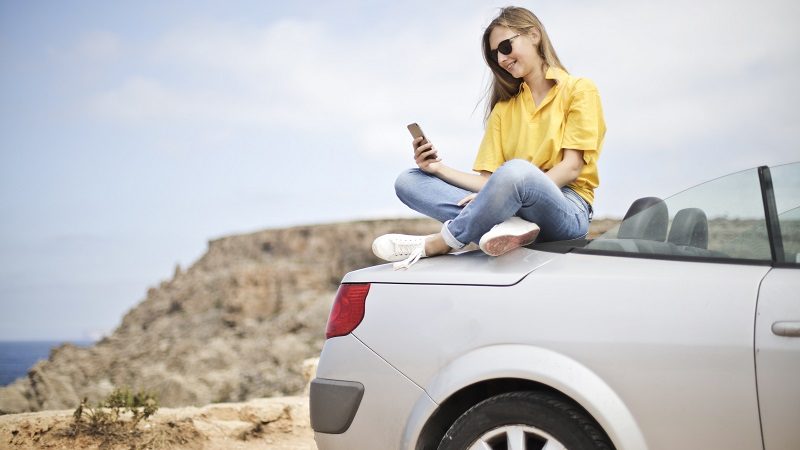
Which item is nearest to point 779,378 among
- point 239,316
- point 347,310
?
point 347,310

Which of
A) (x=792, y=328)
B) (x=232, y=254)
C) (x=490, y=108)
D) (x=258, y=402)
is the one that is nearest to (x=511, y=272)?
(x=792, y=328)

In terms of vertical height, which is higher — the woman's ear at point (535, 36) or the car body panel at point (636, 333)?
the woman's ear at point (535, 36)

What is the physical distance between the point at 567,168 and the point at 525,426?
4.23ft

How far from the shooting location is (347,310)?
2988mm

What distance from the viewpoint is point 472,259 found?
9.60 ft

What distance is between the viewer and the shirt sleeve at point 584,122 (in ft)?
10.8

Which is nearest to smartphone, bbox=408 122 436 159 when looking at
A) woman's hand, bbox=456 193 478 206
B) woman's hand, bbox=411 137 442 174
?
woman's hand, bbox=411 137 442 174

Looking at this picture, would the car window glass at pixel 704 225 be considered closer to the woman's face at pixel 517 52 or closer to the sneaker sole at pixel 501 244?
the sneaker sole at pixel 501 244

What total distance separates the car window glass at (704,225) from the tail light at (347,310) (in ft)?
3.08

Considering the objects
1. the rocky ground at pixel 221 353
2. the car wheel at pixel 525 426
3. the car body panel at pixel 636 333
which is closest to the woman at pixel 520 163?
the car body panel at pixel 636 333

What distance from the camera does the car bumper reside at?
2.73m

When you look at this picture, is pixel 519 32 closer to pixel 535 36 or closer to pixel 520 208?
pixel 535 36

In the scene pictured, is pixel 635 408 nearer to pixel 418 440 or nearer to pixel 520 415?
pixel 520 415

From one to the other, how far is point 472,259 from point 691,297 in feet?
2.82
